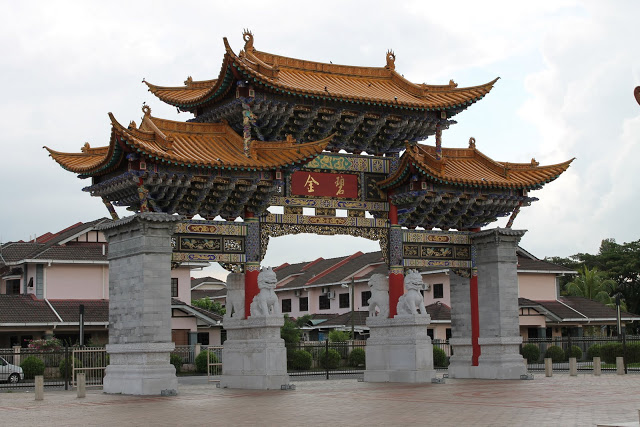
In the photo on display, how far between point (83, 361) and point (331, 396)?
1503 centimetres

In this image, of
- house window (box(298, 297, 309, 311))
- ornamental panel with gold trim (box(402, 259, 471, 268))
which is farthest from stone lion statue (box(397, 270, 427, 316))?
house window (box(298, 297, 309, 311))

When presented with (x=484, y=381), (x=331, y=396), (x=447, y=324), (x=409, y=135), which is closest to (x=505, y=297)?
(x=484, y=381)

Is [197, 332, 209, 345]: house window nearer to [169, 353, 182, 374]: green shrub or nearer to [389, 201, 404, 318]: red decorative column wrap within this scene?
[169, 353, 182, 374]: green shrub

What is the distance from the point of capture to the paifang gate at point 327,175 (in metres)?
26.8

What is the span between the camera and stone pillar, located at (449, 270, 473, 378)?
32.2 metres

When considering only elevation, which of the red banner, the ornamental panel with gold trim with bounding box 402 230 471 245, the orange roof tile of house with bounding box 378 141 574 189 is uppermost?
the orange roof tile of house with bounding box 378 141 574 189

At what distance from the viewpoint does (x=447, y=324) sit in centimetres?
5178

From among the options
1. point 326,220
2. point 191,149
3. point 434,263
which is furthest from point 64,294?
point 434,263

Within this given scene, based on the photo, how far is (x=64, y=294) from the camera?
45.8 m

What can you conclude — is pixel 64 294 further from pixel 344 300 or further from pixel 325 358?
pixel 344 300

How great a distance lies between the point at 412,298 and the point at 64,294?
76.8 ft

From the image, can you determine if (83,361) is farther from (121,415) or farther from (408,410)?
(408,410)

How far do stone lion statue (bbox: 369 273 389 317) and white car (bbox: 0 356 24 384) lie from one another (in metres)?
15.3

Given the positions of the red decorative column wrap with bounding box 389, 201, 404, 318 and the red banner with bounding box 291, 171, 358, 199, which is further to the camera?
the red decorative column wrap with bounding box 389, 201, 404, 318
